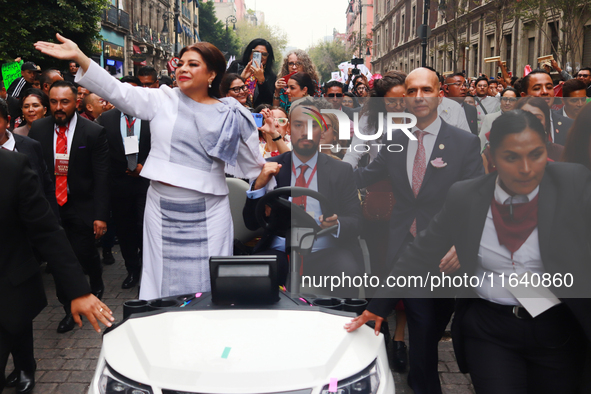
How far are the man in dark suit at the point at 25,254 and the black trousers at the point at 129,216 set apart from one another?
3074 millimetres

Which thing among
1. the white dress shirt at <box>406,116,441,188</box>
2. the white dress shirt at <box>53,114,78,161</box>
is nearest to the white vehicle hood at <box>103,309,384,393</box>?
the white dress shirt at <box>406,116,441,188</box>

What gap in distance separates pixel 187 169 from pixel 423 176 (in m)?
1.38

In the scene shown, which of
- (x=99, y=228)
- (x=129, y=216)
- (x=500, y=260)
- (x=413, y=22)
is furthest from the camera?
(x=413, y=22)

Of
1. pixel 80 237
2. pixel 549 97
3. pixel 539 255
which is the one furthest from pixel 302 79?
pixel 539 255

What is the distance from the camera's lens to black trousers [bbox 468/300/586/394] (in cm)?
248

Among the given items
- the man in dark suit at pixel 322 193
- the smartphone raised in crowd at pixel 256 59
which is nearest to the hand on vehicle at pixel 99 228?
the man in dark suit at pixel 322 193

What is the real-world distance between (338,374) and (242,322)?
48 cm

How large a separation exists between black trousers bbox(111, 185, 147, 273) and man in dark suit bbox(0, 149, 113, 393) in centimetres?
307

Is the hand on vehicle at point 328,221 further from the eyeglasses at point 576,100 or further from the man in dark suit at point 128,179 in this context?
the man in dark suit at point 128,179

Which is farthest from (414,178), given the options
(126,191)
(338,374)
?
(126,191)

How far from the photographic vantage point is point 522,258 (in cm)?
248

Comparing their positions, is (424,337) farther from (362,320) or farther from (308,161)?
(308,161)

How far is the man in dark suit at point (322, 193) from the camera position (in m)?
3.36

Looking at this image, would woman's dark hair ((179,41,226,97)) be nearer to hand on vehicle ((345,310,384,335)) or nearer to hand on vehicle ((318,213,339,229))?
hand on vehicle ((318,213,339,229))
